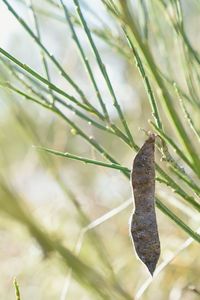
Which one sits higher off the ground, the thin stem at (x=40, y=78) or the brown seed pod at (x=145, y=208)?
the thin stem at (x=40, y=78)

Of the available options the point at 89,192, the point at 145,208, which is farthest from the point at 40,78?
the point at 89,192

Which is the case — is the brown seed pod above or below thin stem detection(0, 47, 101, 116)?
below

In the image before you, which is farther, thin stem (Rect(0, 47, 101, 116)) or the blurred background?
the blurred background

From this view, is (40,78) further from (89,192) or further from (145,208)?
(89,192)

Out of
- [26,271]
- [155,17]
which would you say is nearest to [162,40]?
[155,17]

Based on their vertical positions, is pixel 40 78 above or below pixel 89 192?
above
